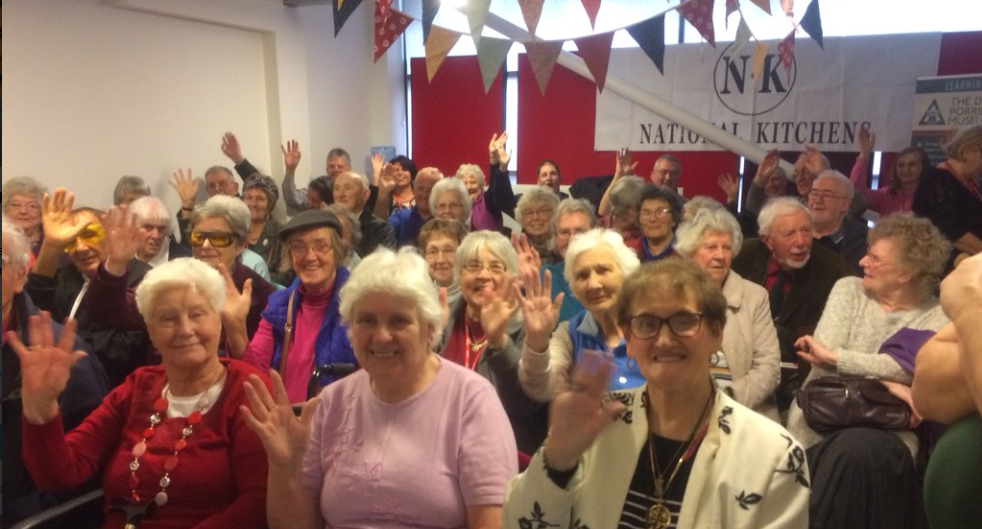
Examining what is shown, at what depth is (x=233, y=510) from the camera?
1.78 metres

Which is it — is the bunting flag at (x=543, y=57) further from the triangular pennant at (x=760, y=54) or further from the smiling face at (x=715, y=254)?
the triangular pennant at (x=760, y=54)

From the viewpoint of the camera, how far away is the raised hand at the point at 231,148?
5699 mm

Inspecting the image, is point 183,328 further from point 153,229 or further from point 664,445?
point 153,229

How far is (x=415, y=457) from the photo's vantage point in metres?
1.68

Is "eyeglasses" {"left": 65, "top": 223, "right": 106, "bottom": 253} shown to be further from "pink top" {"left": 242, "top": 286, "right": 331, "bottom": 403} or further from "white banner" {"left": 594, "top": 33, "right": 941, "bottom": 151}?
"white banner" {"left": 594, "top": 33, "right": 941, "bottom": 151}

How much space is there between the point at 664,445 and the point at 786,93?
5742 mm

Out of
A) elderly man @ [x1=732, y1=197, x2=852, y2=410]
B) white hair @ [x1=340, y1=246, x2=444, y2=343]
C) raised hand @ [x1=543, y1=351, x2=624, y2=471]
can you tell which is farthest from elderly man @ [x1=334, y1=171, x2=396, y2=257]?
raised hand @ [x1=543, y1=351, x2=624, y2=471]

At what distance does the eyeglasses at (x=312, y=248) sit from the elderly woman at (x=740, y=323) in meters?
1.37

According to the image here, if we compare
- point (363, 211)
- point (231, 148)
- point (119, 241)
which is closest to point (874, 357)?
point (119, 241)

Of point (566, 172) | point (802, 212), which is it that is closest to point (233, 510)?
point (802, 212)

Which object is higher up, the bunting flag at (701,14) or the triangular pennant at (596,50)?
the bunting flag at (701,14)

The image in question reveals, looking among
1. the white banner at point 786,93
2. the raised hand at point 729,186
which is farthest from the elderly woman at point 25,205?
the white banner at point 786,93

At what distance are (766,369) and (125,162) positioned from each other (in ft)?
14.5

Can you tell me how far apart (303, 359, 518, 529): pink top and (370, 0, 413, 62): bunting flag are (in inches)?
74.3
